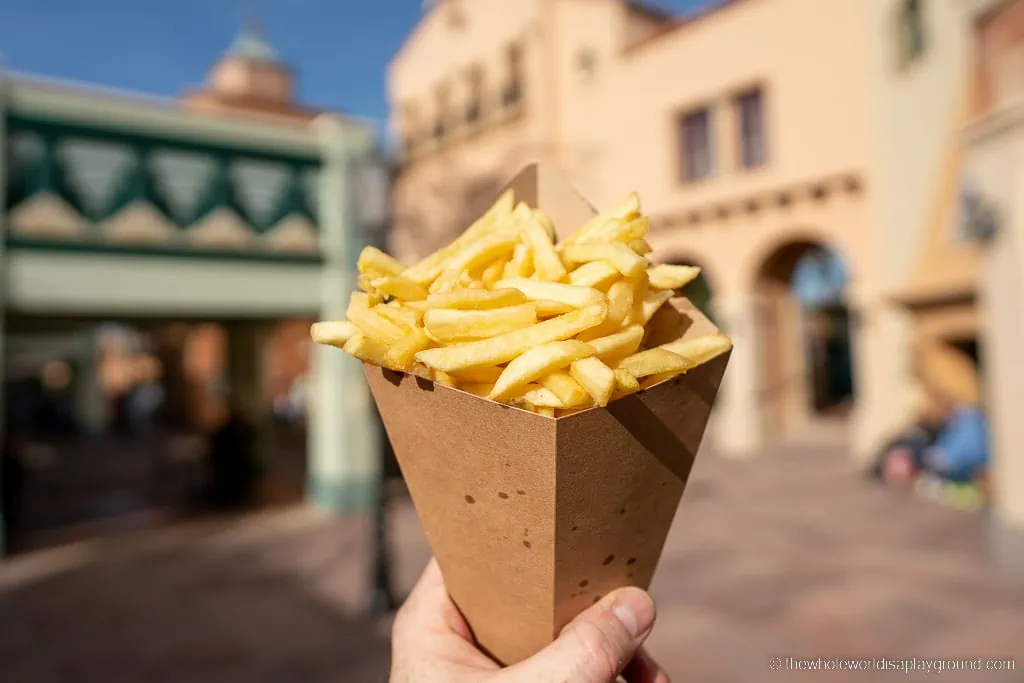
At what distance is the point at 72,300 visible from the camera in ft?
23.9

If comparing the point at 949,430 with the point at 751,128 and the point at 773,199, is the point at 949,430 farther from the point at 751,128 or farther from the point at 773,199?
the point at 751,128

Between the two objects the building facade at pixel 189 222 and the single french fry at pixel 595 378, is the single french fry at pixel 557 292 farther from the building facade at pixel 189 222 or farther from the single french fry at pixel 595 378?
the building facade at pixel 189 222

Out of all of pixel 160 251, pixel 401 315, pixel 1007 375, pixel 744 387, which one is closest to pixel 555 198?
pixel 401 315

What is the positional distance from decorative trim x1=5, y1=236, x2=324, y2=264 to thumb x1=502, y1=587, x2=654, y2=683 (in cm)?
783

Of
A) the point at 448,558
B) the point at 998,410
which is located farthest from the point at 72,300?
the point at 998,410

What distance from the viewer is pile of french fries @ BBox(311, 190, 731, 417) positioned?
→ 3.89 ft

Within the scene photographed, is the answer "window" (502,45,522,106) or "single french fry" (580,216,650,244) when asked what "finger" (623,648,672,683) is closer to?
"single french fry" (580,216,650,244)

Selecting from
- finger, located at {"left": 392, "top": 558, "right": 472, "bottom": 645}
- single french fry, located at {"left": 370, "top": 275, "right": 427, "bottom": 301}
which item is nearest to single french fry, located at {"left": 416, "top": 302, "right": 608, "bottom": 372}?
single french fry, located at {"left": 370, "top": 275, "right": 427, "bottom": 301}

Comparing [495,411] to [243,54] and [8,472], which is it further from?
[243,54]

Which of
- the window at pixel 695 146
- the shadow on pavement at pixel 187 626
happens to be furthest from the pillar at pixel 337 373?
the window at pixel 695 146

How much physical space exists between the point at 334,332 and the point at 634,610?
0.96m

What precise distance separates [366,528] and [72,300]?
4.39m

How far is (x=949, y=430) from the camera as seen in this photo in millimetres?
8719

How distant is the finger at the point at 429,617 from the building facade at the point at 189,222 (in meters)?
7.15
